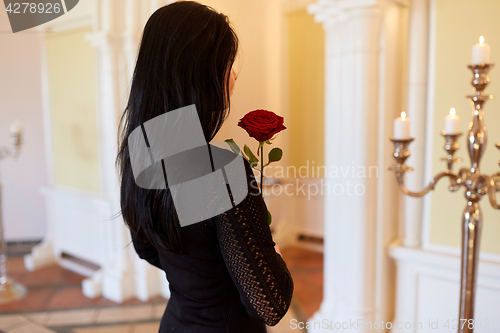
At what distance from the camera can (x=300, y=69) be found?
135 inches

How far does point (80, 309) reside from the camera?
2.47 meters

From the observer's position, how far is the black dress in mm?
743

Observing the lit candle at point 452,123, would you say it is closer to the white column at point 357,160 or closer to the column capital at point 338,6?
the white column at point 357,160

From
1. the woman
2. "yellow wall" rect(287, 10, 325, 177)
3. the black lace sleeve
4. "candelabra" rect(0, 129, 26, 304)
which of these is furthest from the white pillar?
the black lace sleeve

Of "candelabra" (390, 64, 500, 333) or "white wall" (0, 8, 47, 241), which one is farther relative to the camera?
"white wall" (0, 8, 47, 241)

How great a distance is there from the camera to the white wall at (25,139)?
3.33 metres

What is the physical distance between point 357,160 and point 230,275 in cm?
108

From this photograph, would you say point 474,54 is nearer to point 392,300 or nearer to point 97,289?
point 392,300

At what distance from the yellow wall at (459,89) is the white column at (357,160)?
0.62 feet

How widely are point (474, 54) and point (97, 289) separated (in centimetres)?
245

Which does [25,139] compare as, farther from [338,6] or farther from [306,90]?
[338,6]

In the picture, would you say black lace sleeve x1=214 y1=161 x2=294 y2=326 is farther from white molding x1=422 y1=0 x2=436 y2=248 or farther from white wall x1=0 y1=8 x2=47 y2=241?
white wall x1=0 y1=8 x2=47 y2=241

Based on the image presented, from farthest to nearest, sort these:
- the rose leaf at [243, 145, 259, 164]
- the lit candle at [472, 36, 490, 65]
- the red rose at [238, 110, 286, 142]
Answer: the lit candle at [472, 36, 490, 65] < the rose leaf at [243, 145, 259, 164] < the red rose at [238, 110, 286, 142]

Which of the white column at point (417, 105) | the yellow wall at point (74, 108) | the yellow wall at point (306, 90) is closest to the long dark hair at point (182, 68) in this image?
the white column at point (417, 105)
